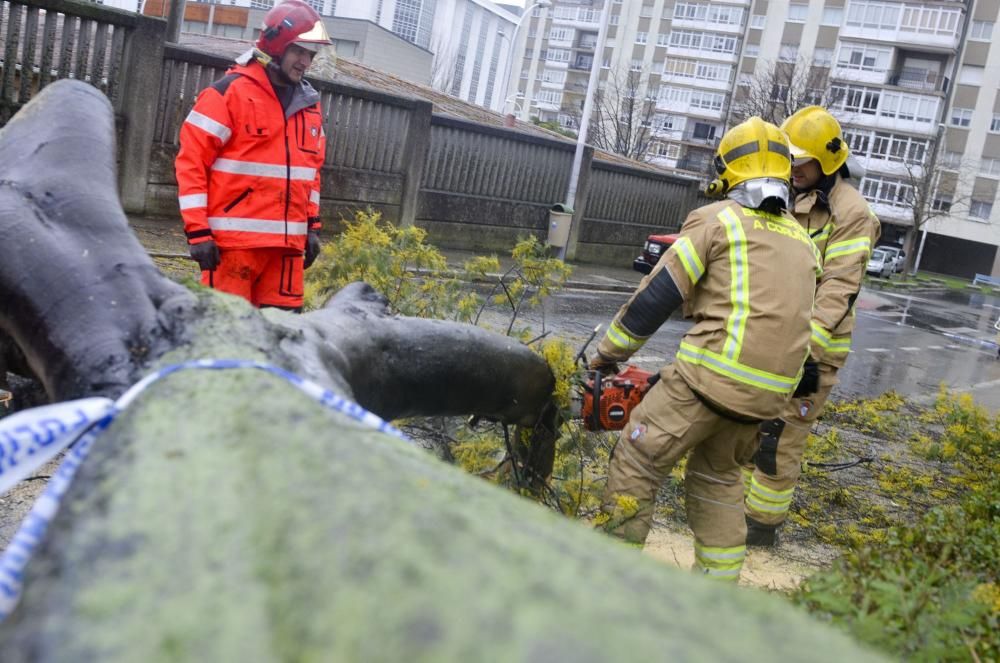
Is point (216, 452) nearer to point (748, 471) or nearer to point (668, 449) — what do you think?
point (668, 449)

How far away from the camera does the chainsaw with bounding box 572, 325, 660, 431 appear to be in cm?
402

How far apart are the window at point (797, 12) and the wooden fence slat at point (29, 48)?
212ft

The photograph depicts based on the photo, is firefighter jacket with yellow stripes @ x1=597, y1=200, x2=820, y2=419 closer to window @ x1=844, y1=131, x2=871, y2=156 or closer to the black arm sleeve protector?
the black arm sleeve protector

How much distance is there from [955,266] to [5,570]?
6941 centimetres

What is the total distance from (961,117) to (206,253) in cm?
6616

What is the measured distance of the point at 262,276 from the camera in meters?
4.70

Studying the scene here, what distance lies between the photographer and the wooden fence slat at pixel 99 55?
10.4 meters

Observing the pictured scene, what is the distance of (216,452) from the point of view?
3.59 ft

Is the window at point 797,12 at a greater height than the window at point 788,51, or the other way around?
the window at point 797,12

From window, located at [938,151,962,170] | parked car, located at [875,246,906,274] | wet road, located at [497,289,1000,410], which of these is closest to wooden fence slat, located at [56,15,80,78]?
wet road, located at [497,289,1000,410]

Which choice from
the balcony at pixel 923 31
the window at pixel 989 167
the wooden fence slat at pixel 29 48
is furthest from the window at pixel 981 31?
the wooden fence slat at pixel 29 48

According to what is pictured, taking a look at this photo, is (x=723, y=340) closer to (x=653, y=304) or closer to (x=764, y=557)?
(x=653, y=304)

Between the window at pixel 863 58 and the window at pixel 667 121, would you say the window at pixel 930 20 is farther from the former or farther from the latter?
the window at pixel 667 121

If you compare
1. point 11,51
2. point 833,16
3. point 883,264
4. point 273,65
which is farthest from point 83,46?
point 833,16
